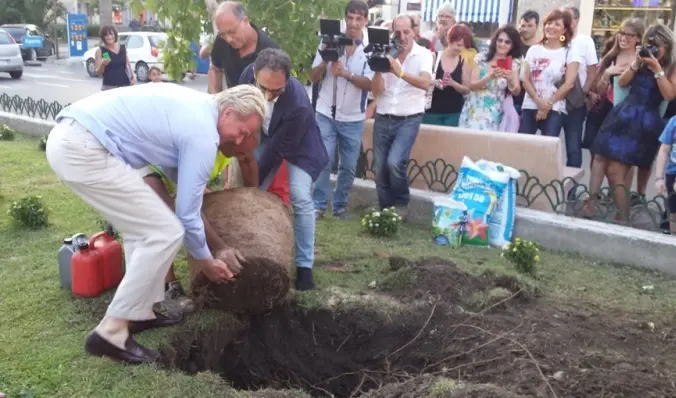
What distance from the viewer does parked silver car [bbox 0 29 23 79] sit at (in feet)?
69.5

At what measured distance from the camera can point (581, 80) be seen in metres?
6.64

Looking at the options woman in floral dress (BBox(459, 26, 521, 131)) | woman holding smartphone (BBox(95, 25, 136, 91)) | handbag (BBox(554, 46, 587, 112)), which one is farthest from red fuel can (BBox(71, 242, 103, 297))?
woman holding smartphone (BBox(95, 25, 136, 91))

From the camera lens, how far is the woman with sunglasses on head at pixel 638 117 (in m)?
5.87

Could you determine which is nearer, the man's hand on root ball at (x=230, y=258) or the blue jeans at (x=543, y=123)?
the man's hand on root ball at (x=230, y=258)

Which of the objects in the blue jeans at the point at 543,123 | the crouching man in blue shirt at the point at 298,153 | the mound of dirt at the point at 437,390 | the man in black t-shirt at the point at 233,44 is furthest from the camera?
the blue jeans at the point at 543,123

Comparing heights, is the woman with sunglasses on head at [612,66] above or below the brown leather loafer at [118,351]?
above

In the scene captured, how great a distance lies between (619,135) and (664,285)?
1677mm

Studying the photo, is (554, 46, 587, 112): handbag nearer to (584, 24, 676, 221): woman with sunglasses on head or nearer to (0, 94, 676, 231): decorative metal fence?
(584, 24, 676, 221): woman with sunglasses on head

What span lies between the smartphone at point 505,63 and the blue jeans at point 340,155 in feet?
5.34

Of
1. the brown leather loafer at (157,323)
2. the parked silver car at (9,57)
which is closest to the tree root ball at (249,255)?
the brown leather loafer at (157,323)

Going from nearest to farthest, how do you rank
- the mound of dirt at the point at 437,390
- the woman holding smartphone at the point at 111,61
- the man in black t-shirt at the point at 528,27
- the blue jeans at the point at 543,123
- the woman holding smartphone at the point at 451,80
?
the mound of dirt at the point at 437,390 → the blue jeans at the point at 543,123 → the woman holding smartphone at the point at 451,80 → the man in black t-shirt at the point at 528,27 → the woman holding smartphone at the point at 111,61

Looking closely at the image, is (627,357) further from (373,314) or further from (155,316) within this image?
(155,316)

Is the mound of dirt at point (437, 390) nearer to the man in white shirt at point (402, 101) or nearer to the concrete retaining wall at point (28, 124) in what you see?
the man in white shirt at point (402, 101)

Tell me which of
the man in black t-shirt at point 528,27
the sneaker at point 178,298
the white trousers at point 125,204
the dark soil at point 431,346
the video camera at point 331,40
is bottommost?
the dark soil at point 431,346
